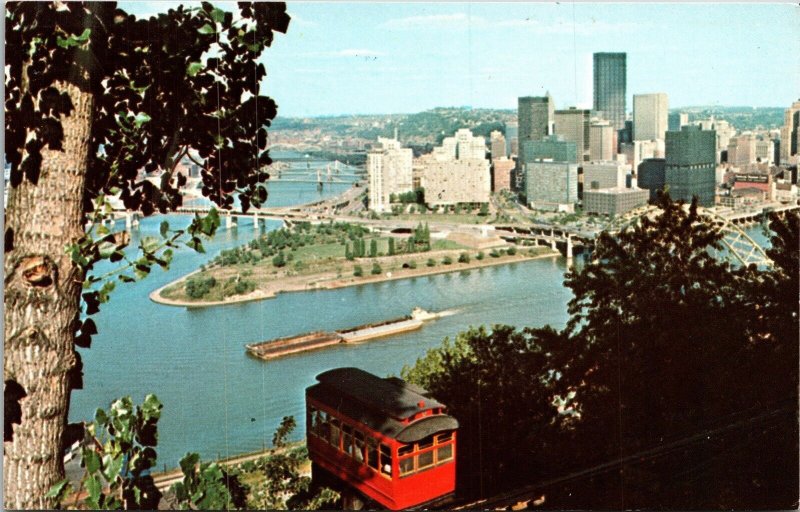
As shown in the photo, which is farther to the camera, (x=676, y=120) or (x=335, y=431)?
(x=676, y=120)

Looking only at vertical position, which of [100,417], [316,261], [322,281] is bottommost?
[322,281]

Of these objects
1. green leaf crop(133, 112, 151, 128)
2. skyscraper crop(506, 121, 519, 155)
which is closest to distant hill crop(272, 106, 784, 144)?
skyscraper crop(506, 121, 519, 155)

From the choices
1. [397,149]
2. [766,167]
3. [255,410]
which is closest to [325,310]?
[255,410]

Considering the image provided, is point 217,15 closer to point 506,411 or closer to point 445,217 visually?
point 506,411

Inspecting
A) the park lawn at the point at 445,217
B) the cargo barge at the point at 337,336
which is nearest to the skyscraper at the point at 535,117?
the park lawn at the point at 445,217

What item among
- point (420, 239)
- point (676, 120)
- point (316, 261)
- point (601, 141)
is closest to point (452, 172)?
point (420, 239)

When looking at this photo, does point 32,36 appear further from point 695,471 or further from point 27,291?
point 695,471

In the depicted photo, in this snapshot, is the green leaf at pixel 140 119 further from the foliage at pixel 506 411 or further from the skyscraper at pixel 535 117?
the skyscraper at pixel 535 117
